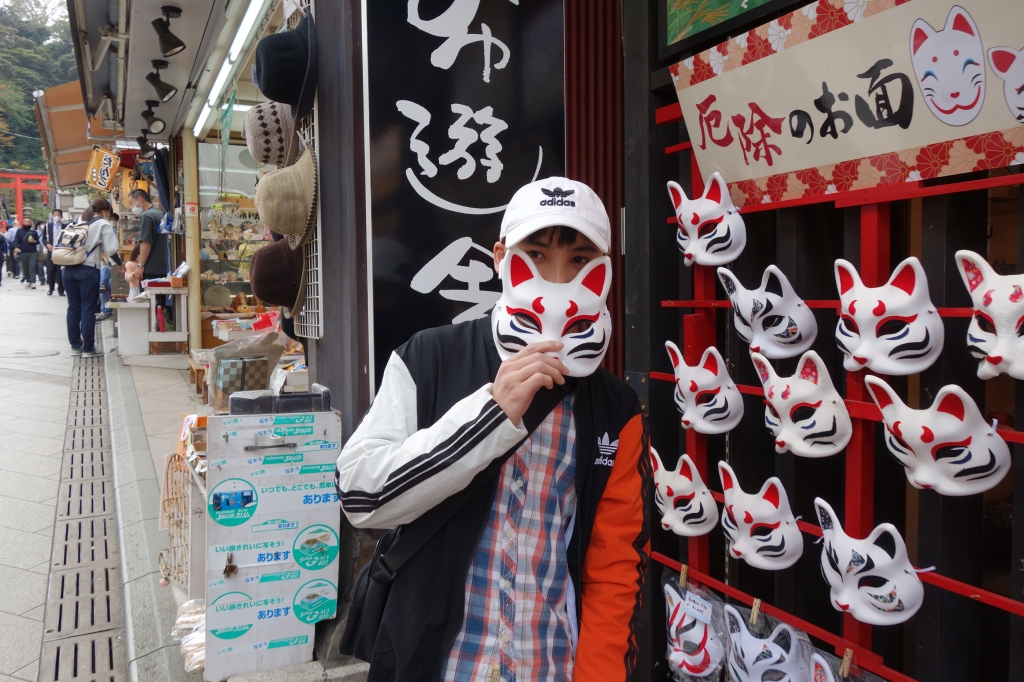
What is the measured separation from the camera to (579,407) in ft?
5.72

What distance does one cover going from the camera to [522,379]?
1.48 meters

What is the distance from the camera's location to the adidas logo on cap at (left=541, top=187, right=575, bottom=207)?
5.18 feet

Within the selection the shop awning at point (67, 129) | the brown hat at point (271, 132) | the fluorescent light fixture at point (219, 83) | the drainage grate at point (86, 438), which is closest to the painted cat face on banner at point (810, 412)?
the brown hat at point (271, 132)

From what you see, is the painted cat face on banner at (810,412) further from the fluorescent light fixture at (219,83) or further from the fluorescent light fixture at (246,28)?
the fluorescent light fixture at (219,83)

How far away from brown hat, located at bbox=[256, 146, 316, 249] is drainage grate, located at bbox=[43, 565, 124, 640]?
241 cm

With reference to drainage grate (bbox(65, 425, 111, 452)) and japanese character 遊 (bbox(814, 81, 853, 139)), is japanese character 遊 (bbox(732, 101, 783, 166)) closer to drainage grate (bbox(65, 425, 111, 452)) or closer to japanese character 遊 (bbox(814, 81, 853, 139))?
japanese character 遊 (bbox(814, 81, 853, 139))

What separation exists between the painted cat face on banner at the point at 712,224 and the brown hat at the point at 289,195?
2092 mm

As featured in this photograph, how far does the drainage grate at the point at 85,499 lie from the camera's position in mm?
5402

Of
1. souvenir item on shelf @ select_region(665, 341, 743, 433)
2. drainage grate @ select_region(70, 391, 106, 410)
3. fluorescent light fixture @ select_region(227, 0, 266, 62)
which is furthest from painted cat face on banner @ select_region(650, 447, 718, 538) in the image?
drainage grate @ select_region(70, 391, 106, 410)

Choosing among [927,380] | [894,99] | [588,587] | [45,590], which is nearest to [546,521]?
[588,587]

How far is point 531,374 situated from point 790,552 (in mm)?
1390

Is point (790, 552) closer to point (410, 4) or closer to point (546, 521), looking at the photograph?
point (546, 521)

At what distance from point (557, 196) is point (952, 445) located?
124cm

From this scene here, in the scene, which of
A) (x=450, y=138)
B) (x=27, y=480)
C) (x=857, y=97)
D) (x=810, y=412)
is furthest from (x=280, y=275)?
(x=27, y=480)
